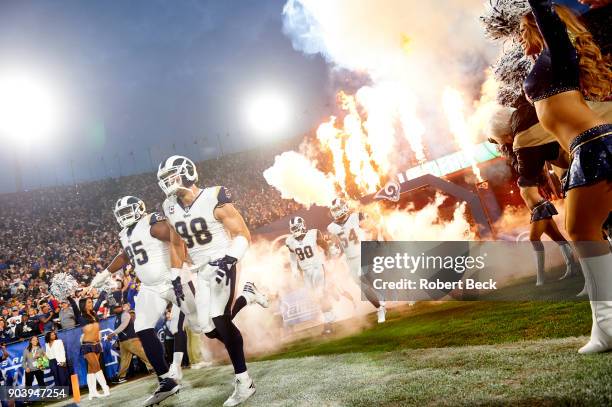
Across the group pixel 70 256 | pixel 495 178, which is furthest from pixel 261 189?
pixel 495 178

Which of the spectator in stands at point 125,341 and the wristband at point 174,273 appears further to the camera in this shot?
the spectator in stands at point 125,341

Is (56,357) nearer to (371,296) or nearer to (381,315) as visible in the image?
(371,296)

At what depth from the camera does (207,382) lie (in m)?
5.92

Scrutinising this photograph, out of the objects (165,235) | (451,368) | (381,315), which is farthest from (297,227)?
(451,368)

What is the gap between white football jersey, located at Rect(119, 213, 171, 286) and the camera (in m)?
5.82

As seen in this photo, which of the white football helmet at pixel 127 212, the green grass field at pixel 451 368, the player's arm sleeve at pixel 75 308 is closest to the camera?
the green grass field at pixel 451 368

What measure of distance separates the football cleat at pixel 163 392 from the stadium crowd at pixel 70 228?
5.27 meters

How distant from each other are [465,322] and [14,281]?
1992 centimetres

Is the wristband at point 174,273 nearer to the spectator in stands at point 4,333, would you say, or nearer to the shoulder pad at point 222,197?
the shoulder pad at point 222,197

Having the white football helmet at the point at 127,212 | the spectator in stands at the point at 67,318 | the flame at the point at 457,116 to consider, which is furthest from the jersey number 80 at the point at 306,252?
the flame at the point at 457,116

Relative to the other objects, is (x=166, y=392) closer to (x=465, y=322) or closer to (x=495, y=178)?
(x=465, y=322)

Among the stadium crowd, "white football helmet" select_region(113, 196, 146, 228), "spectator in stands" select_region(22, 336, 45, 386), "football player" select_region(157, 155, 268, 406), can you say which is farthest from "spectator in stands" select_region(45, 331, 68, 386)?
"football player" select_region(157, 155, 268, 406)

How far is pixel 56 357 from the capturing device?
30.6 ft

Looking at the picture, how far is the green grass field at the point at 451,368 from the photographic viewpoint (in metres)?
2.45
